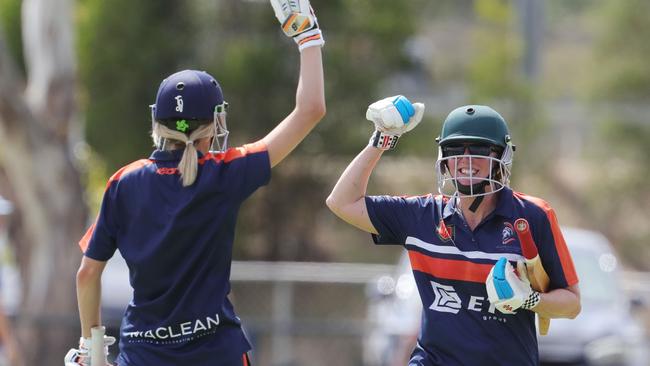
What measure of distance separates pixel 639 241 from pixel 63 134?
11.1 meters

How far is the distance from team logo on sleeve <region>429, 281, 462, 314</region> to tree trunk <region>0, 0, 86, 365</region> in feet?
28.1

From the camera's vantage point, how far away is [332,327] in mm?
11352

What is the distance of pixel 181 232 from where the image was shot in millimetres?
4781

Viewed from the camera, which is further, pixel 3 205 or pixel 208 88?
pixel 3 205

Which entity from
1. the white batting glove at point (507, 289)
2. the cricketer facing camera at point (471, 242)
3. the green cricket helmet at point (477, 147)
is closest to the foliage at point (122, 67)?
the cricketer facing camera at point (471, 242)

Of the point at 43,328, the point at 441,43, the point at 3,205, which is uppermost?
the point at 441,43

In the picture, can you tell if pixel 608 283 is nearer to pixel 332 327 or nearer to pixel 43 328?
pixel 332 327

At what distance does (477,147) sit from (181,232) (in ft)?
4.12

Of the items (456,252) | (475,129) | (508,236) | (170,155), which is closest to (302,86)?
(170,155)

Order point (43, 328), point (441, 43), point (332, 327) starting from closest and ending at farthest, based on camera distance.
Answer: point (332, 327), point (43, 328), point (441, 43)

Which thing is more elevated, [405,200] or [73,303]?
[405,200]

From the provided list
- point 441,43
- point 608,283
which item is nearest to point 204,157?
point 608,283

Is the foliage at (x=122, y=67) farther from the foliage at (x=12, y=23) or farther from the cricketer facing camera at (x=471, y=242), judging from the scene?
the cricketer facing camera at (x=471, y=242)

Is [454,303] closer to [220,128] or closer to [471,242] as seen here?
[471,242]
